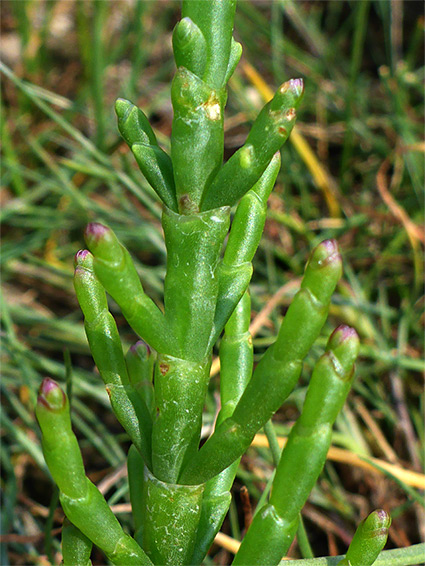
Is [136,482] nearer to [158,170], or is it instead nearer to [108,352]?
[108,352]

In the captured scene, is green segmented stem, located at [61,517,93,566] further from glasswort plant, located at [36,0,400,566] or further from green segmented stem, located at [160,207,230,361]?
green segmented stem, located at [160,207,230,361]

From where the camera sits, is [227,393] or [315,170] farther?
[315,170]

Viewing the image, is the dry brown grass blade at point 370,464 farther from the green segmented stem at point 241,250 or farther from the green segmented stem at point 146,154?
the green segmented stem at point 146,154

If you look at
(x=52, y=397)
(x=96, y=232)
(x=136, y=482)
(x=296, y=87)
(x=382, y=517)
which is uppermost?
(x=296, y=87)

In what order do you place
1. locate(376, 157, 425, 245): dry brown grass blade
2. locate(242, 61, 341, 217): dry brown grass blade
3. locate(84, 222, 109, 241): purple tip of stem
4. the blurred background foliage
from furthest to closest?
locate(242, 61, 341, 217): dry brown grass blade < locate(376, 157, 425, 245): dry brown grass blade < the blurred background foliage < locate(84, 222, 109, 241): purple tip of stem

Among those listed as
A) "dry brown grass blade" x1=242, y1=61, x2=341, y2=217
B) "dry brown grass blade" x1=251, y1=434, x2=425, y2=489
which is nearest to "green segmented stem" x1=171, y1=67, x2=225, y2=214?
"dry brown grass blade" x1=251, y1=434, x2=425, y2=489

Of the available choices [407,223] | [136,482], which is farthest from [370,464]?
[407,223]

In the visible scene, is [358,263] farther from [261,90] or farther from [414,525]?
[414,525]
